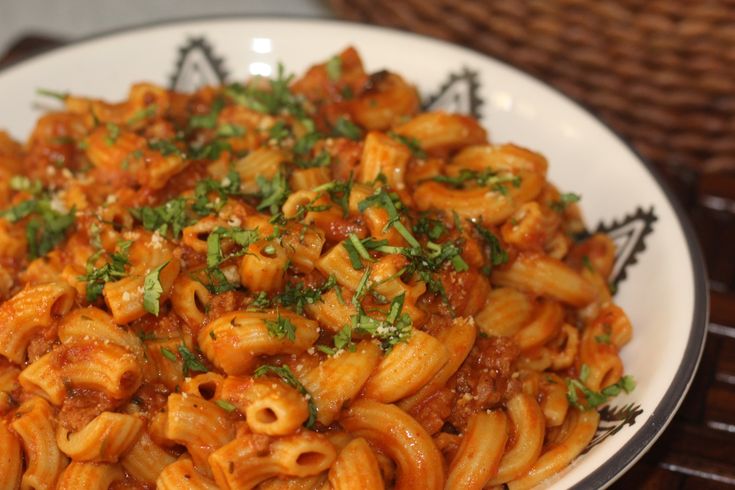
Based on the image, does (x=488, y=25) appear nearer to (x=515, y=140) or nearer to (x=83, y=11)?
(x=515, y=140)

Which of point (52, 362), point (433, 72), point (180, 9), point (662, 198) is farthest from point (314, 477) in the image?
point (180, 9)

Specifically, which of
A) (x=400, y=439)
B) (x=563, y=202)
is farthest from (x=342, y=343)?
(x=563, y=202)

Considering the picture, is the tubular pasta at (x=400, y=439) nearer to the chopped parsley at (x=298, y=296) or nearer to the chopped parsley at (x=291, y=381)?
the chopped parsley at (x=291, y=381)

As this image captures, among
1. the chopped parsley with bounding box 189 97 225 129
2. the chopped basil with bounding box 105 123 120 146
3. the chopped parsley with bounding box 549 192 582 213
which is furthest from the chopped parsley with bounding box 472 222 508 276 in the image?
the chopped basil with bounding box 105 123 120 146

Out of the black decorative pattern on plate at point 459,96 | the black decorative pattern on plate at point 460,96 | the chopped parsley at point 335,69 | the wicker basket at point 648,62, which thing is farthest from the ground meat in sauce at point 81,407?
the wicker basket at point 648,62

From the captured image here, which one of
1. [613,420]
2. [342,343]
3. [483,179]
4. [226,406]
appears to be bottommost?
[613,420]

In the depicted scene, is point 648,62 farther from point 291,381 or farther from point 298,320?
point 291,381
